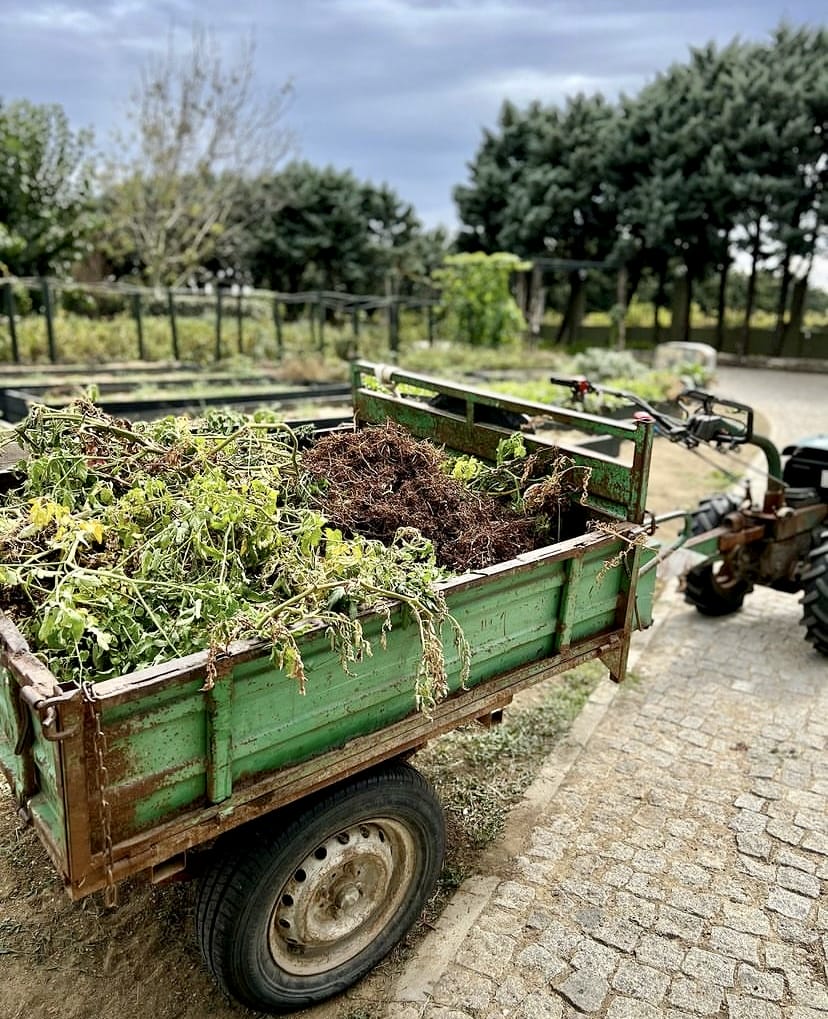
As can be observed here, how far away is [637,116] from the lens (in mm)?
24703

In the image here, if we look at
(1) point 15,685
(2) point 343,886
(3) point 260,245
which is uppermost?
(3) point 260,245

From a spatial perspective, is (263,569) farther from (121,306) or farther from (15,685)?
(121,306)

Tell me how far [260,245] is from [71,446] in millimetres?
28200

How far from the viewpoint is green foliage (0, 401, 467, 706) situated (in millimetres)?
2359

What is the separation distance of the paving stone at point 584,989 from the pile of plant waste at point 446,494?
1.49m

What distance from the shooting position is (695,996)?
298 cm

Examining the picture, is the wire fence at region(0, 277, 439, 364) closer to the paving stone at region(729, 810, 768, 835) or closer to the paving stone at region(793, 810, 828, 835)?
the paving stone at region(729, 810, 768, 835)

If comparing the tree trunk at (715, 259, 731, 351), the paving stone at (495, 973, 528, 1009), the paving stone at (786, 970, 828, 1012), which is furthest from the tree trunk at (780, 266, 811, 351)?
the paving stone at (495, 973, 528, 1009)

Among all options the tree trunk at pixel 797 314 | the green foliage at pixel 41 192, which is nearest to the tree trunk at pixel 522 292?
the tree trunk at pixel 797 314

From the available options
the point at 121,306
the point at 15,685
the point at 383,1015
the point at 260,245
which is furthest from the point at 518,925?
the point at 260,245

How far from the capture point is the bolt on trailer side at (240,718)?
6.76 ft

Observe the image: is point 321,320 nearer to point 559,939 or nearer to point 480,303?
point 480,303

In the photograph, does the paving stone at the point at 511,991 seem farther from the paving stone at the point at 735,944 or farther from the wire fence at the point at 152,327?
the wire fence at the point at 152,327

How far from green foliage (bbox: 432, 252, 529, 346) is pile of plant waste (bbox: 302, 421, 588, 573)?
57.6 feet
